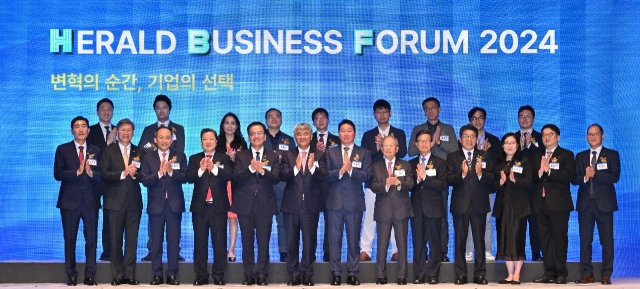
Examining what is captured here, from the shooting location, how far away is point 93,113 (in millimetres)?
9359

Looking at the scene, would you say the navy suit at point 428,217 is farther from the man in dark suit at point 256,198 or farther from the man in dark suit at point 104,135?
the man in dark suit at point 104,135

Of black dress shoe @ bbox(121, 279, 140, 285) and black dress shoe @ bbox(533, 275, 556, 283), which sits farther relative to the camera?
black dress shoe @ bbox(533, 275, 556, 283)

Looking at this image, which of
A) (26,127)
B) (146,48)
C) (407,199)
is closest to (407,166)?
(407,199)

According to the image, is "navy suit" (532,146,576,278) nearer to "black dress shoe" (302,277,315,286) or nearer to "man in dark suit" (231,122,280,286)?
"black dress shoe" (302,277,315,286)

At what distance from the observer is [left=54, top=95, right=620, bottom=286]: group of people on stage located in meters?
8.03

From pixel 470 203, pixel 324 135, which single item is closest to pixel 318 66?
pixel 324 135

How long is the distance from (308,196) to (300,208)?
0.12 meters

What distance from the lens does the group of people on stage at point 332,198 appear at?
803 cm

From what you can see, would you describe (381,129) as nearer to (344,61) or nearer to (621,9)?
(344,61)

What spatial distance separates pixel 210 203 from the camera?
804 centimetres

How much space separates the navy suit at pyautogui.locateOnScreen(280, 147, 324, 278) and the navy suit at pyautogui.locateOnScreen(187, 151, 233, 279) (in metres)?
0.49

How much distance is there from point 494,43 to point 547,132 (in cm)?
150

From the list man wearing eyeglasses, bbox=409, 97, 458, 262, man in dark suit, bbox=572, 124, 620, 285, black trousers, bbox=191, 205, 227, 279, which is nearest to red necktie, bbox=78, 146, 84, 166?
black trousers, bbox=191, 205, 227, 279

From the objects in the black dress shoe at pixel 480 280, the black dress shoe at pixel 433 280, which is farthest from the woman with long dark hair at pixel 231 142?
the black dress shoe at pixel 480 280
